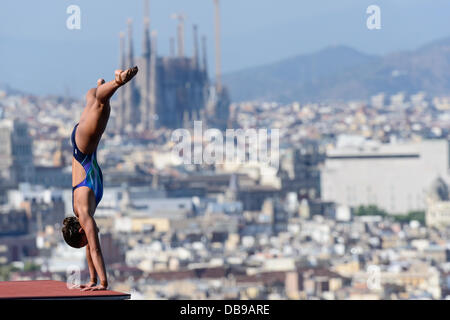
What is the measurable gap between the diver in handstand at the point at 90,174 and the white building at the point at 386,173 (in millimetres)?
61239

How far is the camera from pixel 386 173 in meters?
69.7

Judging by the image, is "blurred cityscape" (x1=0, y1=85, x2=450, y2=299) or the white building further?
the white building

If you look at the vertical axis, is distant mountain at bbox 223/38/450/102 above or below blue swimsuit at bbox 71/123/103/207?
above

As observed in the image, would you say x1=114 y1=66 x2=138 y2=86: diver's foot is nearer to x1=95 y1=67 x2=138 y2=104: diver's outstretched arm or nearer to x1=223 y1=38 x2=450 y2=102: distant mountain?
x1=95 y1=67 x2=138 y2=104: diver's outstretched arm

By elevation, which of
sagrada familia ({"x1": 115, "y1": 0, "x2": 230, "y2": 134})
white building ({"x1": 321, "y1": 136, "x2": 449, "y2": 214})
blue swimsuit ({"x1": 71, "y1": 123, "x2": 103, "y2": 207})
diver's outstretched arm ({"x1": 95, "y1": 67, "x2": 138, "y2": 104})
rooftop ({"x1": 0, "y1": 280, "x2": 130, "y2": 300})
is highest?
sagrada familia ({"x1": 115, "y1": 0, "x2": 230, "y2": 134})

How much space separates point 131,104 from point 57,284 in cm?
8563

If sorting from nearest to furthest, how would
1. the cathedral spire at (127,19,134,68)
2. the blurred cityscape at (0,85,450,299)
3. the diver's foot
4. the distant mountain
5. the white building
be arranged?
the diver's foot
the blurred cityscape at (0,85,450,299)
the white building
the cathedral spire at (127,19,134,68)
the distant mountain

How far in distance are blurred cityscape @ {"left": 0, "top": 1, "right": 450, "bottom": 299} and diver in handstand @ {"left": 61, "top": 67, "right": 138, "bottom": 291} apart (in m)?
30.7

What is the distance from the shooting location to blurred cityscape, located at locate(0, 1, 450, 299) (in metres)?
44.0

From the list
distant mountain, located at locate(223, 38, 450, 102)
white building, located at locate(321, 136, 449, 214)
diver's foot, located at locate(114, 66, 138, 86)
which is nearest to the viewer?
diver's foot, located at locate(114, 66, 138, 86)

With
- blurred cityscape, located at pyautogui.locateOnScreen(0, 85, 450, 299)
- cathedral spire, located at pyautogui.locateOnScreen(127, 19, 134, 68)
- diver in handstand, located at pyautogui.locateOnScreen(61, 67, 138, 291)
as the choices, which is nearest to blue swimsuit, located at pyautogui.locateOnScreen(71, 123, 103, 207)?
diver in handstand, located at pyautogui.locateOnScreen(61, 67, 138, 291)

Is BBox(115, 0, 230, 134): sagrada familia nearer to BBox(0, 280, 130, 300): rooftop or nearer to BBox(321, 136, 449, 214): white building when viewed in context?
BBox(321, 136, 449, 214): white building

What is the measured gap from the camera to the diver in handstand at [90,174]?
4.71 metres
